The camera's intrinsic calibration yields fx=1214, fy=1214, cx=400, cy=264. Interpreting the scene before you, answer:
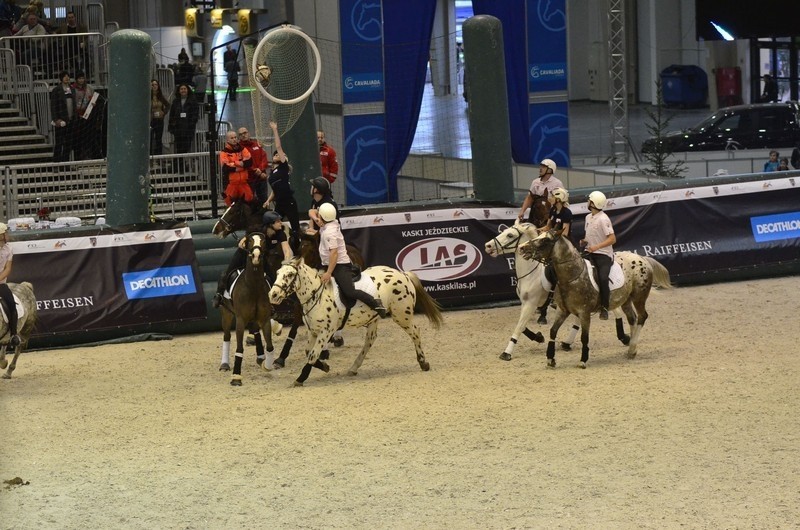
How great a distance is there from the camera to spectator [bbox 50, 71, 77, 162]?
22.3 metres

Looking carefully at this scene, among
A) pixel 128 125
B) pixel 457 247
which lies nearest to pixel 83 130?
pixel 128 125

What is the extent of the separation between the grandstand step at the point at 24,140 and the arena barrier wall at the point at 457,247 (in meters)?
7.47

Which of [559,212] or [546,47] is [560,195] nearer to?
[559,212]

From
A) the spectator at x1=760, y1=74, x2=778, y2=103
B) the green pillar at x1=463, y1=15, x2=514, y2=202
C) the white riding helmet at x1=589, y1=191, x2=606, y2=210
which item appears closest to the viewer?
the white riding helmet at x1=589, y1=191, x2=606, y2=210

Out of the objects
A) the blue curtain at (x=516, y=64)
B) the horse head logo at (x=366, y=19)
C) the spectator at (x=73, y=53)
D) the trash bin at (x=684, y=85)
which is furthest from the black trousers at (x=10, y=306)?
the trash bin at (x=684, y=85)

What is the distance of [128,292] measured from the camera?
55.6 feet

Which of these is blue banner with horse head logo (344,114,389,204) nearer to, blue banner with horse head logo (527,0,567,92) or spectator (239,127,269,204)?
blue banner with horse head logo (527,0,567,92)

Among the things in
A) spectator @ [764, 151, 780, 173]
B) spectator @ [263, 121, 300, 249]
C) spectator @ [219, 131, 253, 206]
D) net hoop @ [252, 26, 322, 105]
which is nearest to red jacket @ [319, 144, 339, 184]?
spectator @ [263, 121, 300, 249]

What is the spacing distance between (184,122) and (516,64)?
7264 millimetres

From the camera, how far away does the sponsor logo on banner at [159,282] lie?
55.6 ft

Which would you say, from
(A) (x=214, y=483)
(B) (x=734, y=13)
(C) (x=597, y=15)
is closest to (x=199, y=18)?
(C) (x=597, y=15)

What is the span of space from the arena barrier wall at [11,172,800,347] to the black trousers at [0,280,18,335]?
6.22 feet

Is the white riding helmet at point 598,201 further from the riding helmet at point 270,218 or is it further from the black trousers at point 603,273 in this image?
the riding helmet at point 270,218

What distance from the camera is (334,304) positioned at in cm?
1400
